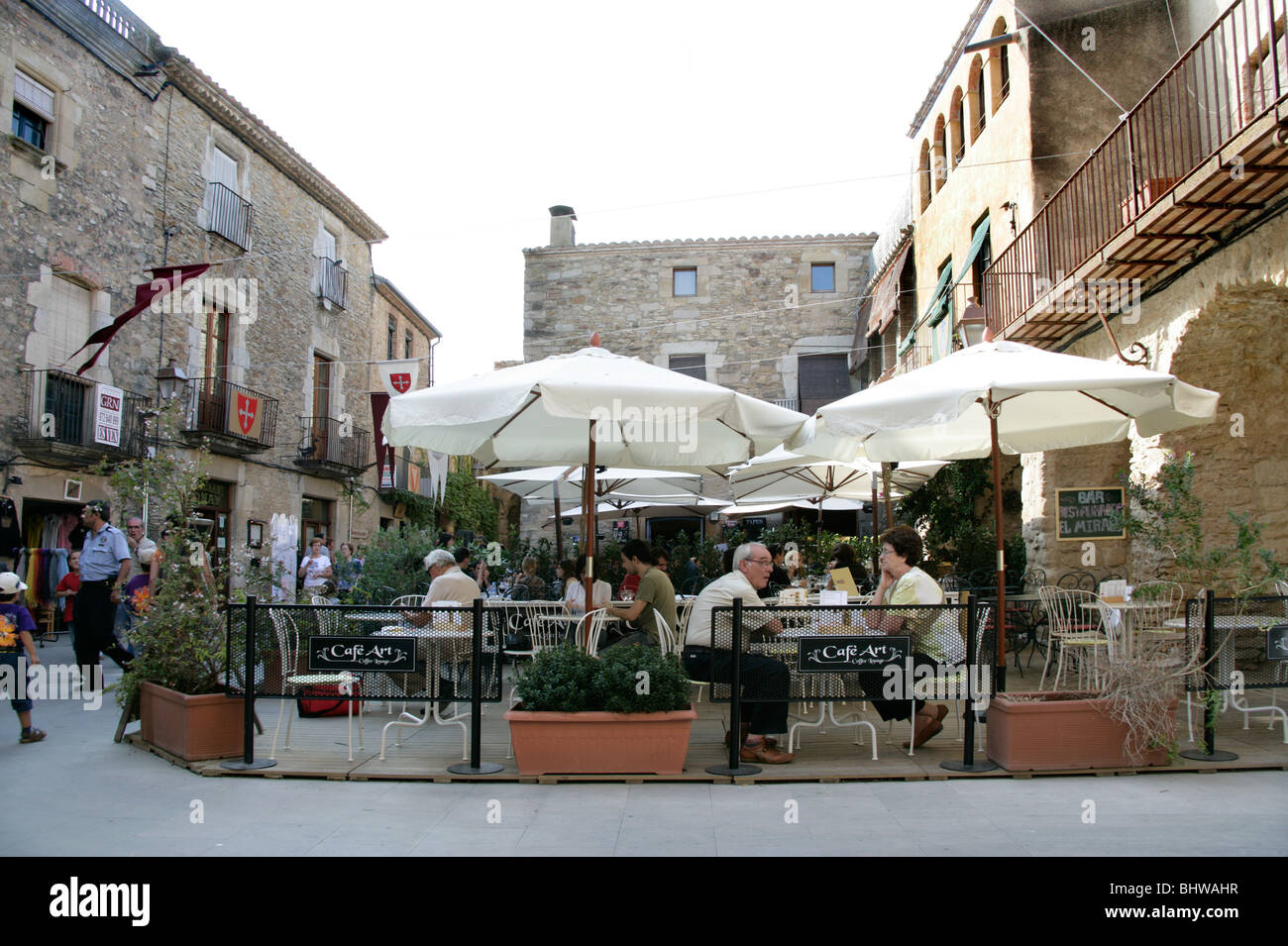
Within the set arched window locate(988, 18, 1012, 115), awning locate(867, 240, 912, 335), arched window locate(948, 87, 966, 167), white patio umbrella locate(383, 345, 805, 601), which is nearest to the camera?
white patio umbrella locate(383, 345, 805, 601)

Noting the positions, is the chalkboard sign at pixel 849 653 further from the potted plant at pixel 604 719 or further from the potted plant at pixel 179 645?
the potted plant at pixel 179 645

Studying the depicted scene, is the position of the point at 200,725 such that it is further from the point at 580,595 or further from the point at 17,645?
the point at 580,595

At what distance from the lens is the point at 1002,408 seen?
694cm

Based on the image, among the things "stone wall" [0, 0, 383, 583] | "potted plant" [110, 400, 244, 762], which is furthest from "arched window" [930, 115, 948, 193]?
"potted plant" [110, 400, 244, 762]

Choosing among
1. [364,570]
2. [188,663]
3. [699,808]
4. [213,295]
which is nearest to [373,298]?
[213,295]

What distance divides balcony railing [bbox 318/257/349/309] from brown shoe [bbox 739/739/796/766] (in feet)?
61.1

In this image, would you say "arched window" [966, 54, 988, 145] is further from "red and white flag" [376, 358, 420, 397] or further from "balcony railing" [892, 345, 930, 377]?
"red and white flag" [376, 358, 420, 397]

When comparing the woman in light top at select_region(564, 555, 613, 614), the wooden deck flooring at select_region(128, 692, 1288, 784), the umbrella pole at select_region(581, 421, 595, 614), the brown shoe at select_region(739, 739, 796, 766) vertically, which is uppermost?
the umbrella pole at select_region(581, 421, 595, 614)

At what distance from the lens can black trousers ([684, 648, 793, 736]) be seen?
5000 millimetres

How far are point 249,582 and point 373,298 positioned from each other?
18.9 metres

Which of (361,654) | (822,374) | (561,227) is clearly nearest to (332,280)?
(561,227)

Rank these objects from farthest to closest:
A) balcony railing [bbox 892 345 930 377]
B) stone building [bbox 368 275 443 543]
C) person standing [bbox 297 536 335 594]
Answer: stone building [bbox 368 275 443 543] < balcony railing [bbox 892 345 930 377] < person standing [bbox 297 536 335 594]

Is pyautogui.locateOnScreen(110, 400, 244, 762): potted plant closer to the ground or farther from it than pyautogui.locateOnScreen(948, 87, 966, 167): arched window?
closer to the ground
